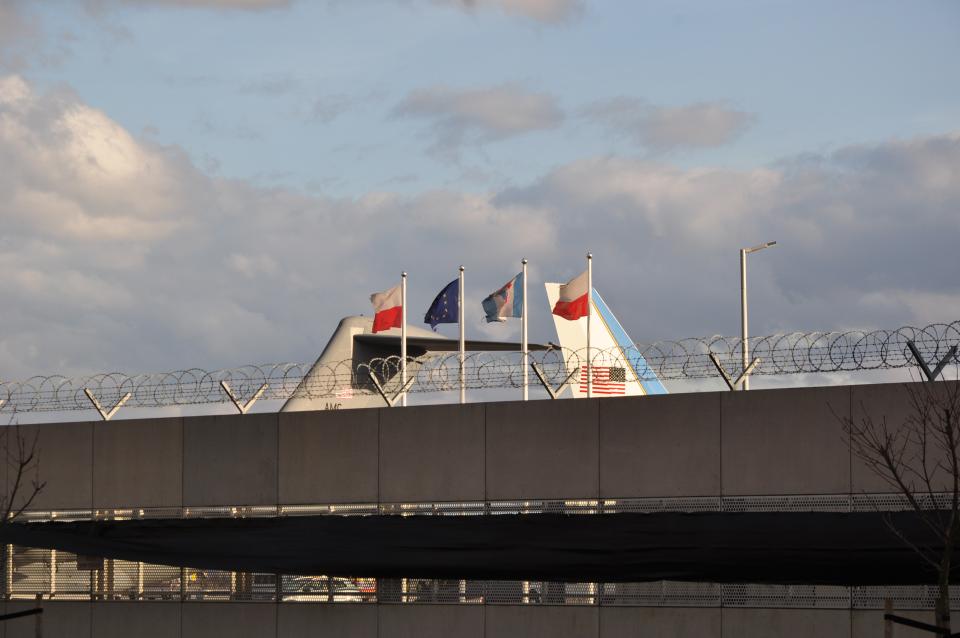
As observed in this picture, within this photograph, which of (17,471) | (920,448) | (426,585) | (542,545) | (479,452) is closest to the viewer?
(920,448)

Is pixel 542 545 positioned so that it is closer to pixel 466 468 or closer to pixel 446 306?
pixel 466 468

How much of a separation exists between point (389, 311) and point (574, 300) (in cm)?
440

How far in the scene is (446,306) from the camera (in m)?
33.2

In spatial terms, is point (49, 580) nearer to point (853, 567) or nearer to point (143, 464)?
point (143, 464)

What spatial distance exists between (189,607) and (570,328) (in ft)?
72.2

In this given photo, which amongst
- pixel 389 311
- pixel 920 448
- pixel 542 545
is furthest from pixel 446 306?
pixel 920 448

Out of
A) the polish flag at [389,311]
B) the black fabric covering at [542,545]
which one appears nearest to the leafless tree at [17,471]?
the black fabric covering at [542,545]

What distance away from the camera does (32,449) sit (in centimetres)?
2130

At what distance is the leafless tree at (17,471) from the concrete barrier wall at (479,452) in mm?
141

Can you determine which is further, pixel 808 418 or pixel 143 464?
pixel 143 464

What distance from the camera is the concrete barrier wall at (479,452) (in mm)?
16734

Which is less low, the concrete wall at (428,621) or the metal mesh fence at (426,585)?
the metal mesh fence at (426,585)

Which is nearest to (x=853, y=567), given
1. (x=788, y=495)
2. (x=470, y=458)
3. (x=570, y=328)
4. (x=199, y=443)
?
(x=788, y=495)

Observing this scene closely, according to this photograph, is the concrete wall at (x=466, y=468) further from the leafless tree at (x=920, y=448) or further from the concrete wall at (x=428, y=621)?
the leafless tree at (x=920, y=448)
